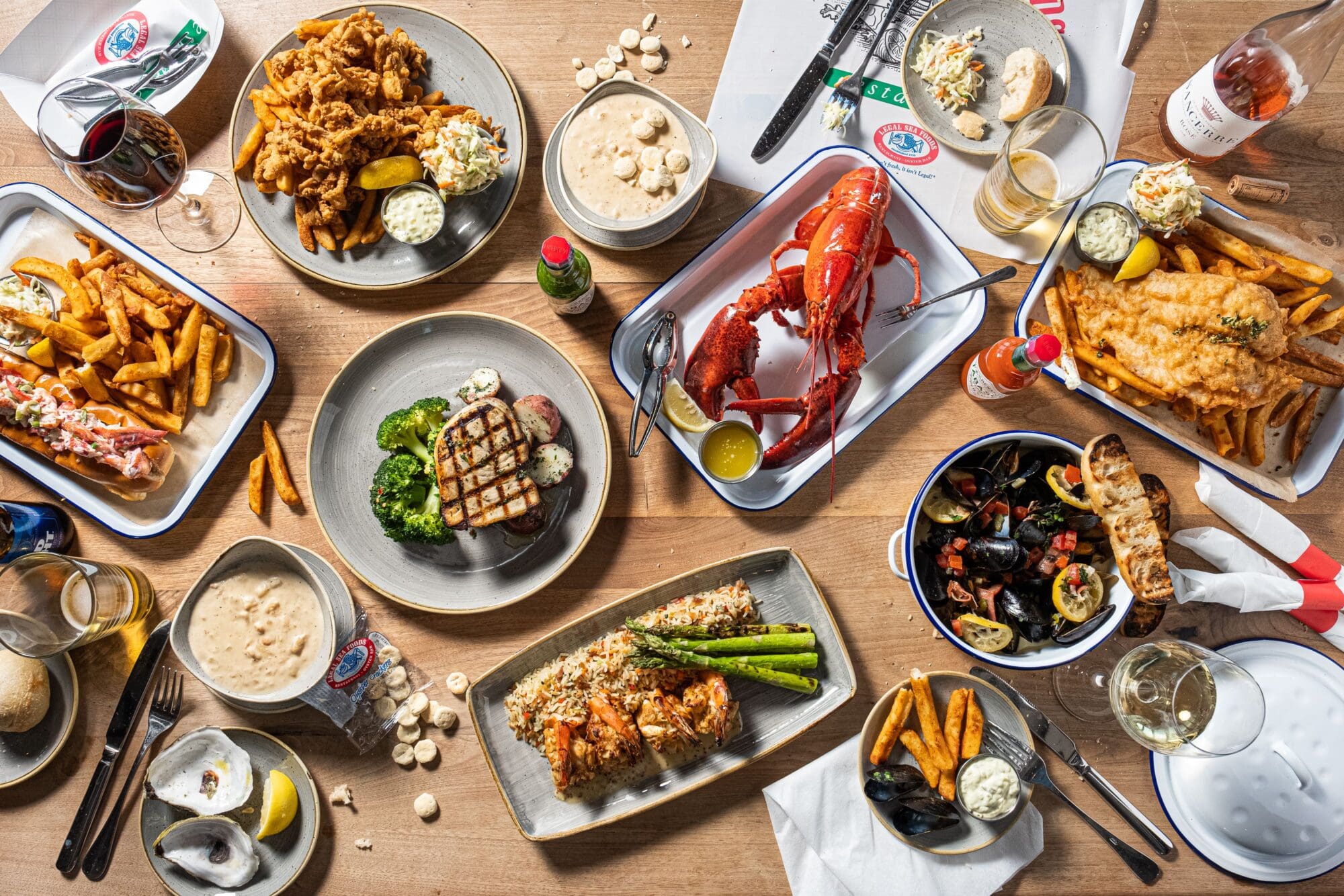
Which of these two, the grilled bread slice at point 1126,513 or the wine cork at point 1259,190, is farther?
the wine cork at point 1259,190

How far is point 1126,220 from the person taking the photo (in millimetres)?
2678

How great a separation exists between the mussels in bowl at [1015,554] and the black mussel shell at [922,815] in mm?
520

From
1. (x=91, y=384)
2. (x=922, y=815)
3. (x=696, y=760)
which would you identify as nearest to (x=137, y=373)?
(x=91, y=384)

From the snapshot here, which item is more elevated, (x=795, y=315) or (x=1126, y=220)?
(x=1126, y=220)

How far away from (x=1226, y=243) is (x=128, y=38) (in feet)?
12.9

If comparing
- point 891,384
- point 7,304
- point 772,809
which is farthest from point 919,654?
point 7,304

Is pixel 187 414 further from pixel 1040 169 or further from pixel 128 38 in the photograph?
pixel 1040 169

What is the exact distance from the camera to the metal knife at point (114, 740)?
268cm

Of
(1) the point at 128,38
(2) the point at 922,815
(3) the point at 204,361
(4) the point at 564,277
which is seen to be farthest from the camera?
(1) the point at 128,38

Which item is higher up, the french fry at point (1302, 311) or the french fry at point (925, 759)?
the french fry at point (1302, 311)

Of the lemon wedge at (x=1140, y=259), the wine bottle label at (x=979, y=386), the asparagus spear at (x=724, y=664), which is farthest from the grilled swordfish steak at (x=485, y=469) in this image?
the lemon wedge at (x=1140, y=259)

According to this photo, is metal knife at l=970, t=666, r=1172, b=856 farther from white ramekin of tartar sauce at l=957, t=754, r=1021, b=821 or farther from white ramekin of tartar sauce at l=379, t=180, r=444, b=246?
white ramekin of tartar sauce at l=379, t=180, r=444, b=246

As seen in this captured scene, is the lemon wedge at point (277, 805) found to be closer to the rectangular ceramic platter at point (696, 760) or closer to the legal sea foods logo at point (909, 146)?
the rectangular ceramic platter at point (696, 760)

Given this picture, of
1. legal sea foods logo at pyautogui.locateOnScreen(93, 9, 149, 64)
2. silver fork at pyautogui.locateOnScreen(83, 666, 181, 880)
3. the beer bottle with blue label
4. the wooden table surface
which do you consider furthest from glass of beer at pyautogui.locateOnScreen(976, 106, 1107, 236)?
the beer bottle with blue label
